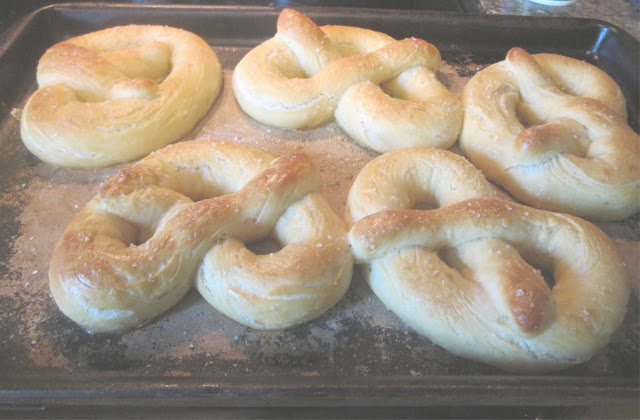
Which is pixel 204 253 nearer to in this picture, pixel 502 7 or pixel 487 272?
pixel 487 272

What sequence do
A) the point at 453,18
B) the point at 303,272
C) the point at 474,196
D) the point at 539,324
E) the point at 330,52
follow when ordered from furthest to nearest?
1. the point at 453,18
2. the point at 330,52
3. the point at 474,196
4. the point at 303,272
5. the point at 539,324

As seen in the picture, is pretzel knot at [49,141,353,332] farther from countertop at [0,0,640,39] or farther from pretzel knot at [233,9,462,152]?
countertop at [0,0,640,39]

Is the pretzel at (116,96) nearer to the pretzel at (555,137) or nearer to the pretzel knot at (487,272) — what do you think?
the pretzel knot at (487,272)

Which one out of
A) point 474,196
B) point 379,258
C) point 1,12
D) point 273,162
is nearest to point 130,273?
point 273,162

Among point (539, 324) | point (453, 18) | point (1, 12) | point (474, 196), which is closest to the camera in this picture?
point (539, 324)

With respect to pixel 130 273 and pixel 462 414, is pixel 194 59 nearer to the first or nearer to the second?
pixel 130 273

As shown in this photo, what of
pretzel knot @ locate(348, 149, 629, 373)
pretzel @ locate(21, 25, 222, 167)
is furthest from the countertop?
pretzel knot @ locate(348, 149, 629, 373)

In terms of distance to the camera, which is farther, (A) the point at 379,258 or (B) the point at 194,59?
(B) the point at 194,59

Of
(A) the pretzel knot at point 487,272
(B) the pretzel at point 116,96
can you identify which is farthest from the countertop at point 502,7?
(A) the pretzel knot at point 487,272

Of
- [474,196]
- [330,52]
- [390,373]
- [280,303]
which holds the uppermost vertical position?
[330,52]
